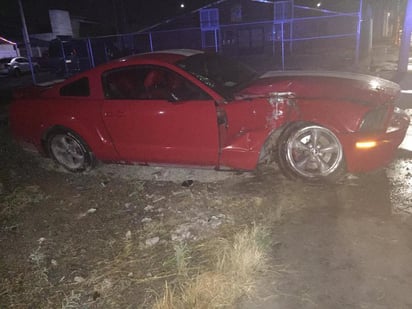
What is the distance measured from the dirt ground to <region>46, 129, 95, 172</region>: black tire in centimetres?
27

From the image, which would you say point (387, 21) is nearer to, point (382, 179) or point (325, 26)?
point (325, 26)

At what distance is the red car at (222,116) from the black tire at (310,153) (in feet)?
0.03

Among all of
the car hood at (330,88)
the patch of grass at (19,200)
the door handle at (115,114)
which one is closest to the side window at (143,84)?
→ the door handle at (115,114)

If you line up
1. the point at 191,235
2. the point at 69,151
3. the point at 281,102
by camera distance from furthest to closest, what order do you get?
the point at 69,151 → the point at 281,102 → the point at 191,235

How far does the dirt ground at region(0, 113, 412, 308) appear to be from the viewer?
2.62 metres

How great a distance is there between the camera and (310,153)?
156 inches

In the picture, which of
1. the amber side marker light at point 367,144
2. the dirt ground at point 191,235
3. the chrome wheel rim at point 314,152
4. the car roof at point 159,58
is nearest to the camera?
the dirt ground at point 191,235

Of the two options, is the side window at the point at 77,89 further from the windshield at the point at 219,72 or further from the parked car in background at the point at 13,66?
the parked car in background at the point at 13,66

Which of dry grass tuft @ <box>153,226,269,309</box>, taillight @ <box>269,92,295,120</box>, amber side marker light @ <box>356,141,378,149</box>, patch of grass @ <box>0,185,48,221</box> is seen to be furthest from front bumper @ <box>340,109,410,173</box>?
patch of grass @ <box>0,185,48,221</box>

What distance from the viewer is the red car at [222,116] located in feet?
12.2

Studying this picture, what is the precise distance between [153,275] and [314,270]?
1.21 metres

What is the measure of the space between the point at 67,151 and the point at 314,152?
329cm

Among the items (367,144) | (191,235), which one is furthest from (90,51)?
(367,144)

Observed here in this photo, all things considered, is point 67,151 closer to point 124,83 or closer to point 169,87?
point 124,83
